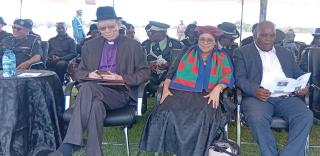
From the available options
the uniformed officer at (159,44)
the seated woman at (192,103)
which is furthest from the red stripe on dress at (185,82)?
the uniformed officer at (159,44)

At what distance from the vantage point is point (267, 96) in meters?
3.58

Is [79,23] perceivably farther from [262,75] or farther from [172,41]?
[262,75]

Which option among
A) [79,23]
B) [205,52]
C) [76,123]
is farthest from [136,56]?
[79,23]

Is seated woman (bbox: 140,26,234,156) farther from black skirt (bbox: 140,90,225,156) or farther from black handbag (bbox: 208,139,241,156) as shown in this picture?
black handbag (bbox: 208,139,241,156)

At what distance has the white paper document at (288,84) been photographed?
3451 millimetres

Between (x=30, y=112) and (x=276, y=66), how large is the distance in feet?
8.28

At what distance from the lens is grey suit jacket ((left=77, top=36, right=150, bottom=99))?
3.89 metres

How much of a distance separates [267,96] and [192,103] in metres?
0.72

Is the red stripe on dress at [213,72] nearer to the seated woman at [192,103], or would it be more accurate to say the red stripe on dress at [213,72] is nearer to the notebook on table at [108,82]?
the seated woman at [192,103]

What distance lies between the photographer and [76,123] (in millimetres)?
3277

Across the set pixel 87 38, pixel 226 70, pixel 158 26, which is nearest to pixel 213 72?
pixel 226 70

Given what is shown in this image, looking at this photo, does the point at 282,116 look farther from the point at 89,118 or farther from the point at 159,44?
the point at 159,44

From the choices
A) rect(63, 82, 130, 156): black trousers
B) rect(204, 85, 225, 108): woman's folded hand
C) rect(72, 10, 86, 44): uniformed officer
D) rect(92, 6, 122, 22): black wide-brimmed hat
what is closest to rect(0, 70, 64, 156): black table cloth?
rect(63, 82, 130, 156): black trousers

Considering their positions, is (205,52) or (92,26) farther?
(92,26)
